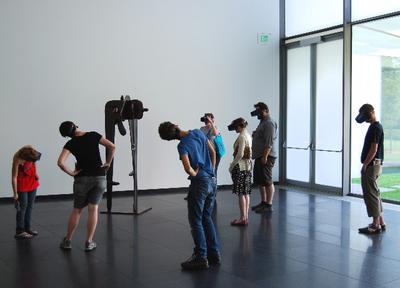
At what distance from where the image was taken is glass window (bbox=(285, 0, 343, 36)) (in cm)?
897

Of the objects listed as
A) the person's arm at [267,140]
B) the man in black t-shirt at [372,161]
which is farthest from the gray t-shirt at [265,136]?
the man in black t-shirt at [372,161]

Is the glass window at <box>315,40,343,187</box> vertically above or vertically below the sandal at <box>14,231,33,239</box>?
above

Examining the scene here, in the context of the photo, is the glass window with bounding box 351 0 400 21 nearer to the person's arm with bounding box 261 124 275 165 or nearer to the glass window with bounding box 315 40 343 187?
the glass window with bounding box 315 40 343 187

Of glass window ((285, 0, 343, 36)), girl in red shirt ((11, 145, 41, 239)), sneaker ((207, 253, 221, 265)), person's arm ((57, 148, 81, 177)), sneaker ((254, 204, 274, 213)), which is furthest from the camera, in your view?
glass window ((285, 0, 343, 36))

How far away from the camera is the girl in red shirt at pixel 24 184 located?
5.24 metres

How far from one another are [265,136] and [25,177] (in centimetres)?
314

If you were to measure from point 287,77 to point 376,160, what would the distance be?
15.9 ft

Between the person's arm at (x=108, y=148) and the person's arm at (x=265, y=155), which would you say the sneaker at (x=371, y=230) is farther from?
the person's arm at (x=108, y=148)

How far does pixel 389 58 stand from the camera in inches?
321

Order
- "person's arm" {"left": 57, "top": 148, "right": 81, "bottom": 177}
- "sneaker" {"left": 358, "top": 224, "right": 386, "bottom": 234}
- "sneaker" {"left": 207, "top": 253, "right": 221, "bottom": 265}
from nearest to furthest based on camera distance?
1. "sneaker" {"left": 207, "top": 253, "right": 221, "bottom": 265}
2. "person's arm" {"left": 57, "top": 148, "right": 81, "bottom": 177}
3. "sneaker" {"left": 358, "top": 224, "right": 386, "bottom": 234}

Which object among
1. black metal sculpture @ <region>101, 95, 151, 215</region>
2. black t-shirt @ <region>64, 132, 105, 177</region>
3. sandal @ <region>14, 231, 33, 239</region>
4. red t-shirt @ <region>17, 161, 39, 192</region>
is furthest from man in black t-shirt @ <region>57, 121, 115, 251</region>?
black metal sculpture @ <region>101, 95, 151, 215</region>

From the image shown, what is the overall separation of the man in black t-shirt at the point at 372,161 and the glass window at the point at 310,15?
148 inches

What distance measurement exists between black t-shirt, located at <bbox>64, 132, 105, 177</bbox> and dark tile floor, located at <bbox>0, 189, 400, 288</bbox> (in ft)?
2.65

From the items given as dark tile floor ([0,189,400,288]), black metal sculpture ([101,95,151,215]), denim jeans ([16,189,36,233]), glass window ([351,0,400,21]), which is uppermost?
glass window ([351,0,400,21])
